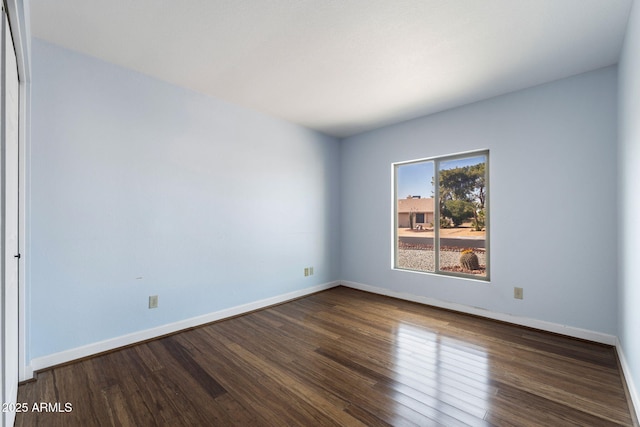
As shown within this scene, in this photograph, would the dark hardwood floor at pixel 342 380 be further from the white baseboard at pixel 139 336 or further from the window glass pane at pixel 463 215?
the window glass pane at pixel 463 215

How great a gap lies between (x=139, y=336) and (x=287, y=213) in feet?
7.04

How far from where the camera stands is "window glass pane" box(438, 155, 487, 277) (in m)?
3.36

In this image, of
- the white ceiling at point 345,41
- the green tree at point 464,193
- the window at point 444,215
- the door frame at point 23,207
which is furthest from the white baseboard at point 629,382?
the door frame at point 23,207

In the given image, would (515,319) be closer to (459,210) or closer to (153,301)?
(459,210)

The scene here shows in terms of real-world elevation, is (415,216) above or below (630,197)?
below

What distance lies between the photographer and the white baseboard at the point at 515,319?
2.51 metres

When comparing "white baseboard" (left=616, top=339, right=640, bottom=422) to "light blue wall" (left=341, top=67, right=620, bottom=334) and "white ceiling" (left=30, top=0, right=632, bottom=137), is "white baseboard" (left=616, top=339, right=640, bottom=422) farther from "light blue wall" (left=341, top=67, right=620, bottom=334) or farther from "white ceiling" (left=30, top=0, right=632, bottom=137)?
"white ceiling" (left=30, top=0, right=632, bottom=137)

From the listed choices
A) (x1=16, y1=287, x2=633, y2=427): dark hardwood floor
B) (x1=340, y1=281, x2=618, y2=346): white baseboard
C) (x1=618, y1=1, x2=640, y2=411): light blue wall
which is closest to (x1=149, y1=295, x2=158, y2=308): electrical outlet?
(x1=16, y1=287, x2=633, y2=427): dark hardwood floor

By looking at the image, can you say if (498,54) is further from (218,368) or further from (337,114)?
(218,368)

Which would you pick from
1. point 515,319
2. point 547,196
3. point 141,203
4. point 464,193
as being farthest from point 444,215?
point 141,203

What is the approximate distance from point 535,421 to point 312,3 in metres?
2.82

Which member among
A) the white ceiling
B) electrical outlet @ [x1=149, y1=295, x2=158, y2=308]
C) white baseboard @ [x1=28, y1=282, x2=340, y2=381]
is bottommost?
white baseboard @ [x1=28, y1=282, x2=340, y2=381]

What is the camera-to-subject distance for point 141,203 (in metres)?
2.63

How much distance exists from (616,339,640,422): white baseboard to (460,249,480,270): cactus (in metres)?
1.30
